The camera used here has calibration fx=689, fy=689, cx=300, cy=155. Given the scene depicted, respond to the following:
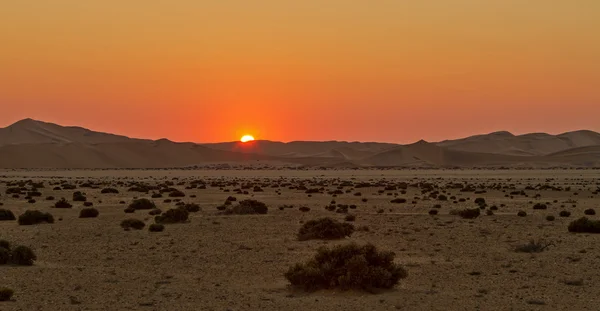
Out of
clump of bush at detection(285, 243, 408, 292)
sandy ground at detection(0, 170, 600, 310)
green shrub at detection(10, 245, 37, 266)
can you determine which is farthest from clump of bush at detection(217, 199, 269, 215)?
clump of bush at detection(285, 243, 408, 292)

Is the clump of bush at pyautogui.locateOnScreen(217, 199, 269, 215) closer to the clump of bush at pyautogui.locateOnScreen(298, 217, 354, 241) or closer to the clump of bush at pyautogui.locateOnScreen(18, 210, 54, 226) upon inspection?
the clump of bush at pyautogui.locateOnScreen(18, 210, 54, 226)

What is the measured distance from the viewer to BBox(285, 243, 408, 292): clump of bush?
586 inches

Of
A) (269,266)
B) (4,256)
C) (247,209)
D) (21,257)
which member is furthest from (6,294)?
(247,209)

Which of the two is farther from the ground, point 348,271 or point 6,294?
point 348,271

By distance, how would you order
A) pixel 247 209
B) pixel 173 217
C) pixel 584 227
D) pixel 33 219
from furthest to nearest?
pixel 247 209
pixel 173 217
pixel 33 219
pixel 584 227

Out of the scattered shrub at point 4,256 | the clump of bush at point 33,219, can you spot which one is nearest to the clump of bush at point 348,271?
the scattered shrub at point 4,256

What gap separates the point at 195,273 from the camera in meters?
17.6

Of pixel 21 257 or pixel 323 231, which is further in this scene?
pixel 323 231

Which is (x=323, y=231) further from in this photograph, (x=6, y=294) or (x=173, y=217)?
(x=6, y=294)

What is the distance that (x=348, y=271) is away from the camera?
14.9m

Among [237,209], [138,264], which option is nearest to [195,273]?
[138,264]

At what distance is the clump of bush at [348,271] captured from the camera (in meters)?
14.9

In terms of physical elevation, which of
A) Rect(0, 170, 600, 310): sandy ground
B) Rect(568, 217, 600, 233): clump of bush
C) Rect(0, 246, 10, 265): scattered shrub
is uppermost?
Rect(568, 217, 600, 233): clump of bush

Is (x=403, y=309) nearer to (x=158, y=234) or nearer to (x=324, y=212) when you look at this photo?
(x=158, y=234)
